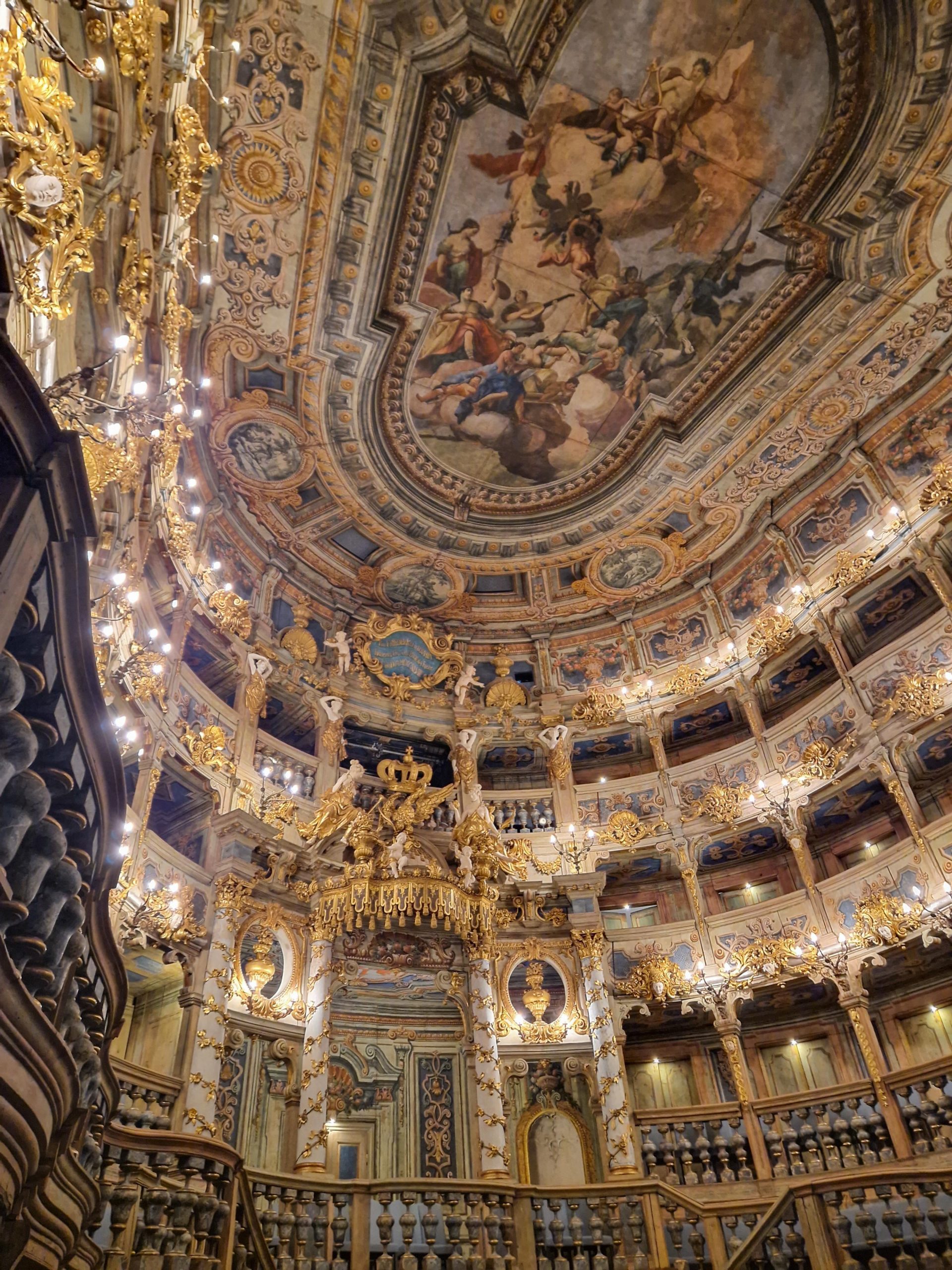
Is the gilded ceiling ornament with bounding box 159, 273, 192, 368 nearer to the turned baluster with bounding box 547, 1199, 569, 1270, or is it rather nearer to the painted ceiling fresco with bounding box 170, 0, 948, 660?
the painted ceiling fresco with bounding box 170, 0, 948, 660

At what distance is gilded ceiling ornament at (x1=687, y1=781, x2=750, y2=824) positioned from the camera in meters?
18.2

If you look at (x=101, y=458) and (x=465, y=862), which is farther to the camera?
(x=465, y=862)

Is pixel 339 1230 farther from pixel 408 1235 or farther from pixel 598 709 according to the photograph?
pixel 598 709

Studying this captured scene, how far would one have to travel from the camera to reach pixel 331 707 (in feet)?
62.0

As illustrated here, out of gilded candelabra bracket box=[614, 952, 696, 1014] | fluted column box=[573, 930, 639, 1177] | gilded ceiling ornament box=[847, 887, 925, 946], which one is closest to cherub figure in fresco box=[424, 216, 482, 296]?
fluted column box=[573, 930, 639, 1177]

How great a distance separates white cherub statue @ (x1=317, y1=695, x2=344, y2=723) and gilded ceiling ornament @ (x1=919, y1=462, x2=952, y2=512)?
14058 millimetres

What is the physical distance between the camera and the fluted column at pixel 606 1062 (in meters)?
14.0

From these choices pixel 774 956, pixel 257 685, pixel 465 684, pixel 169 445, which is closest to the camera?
pixel 169 445

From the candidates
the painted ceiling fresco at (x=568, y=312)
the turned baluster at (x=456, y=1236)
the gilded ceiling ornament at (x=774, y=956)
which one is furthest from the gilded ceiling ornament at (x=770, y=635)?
the turned baluster at (x=456, y=1236)

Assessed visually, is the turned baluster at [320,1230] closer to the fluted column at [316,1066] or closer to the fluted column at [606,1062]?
the fluted column at [316,1066]

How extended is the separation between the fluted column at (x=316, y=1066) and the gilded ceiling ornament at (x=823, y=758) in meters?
11.0

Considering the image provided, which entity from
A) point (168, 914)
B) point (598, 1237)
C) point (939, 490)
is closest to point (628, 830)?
point (939, 490)

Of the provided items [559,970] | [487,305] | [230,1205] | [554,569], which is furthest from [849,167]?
[230,1205]

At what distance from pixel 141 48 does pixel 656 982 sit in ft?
58.2
